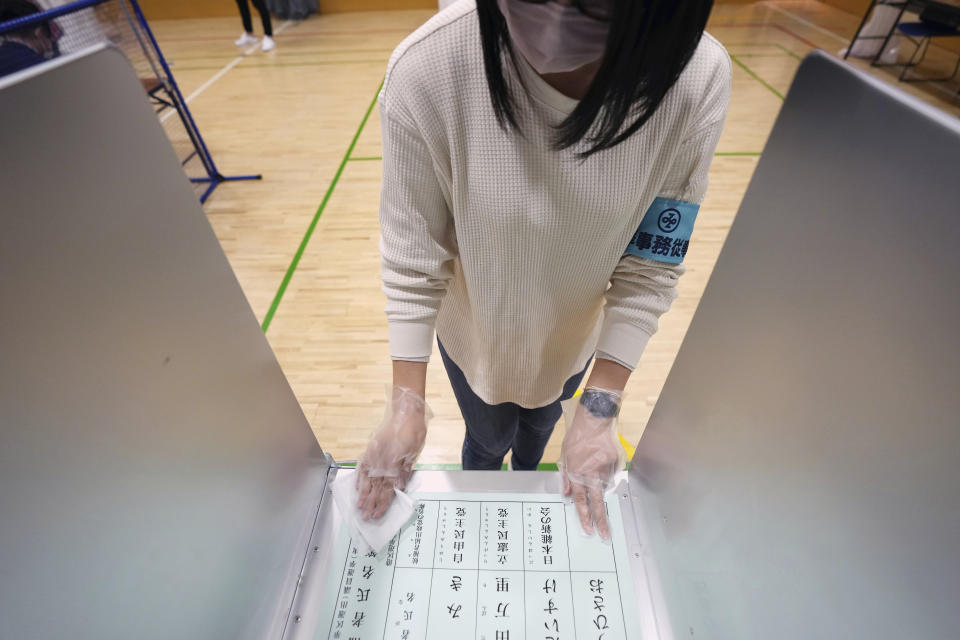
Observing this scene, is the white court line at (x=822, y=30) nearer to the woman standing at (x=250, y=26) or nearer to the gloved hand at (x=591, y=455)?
the gloved hand at (x=591, y=455)

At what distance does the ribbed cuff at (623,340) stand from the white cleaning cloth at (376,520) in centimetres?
37

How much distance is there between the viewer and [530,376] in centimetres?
79

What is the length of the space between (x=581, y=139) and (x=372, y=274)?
181 centimetres

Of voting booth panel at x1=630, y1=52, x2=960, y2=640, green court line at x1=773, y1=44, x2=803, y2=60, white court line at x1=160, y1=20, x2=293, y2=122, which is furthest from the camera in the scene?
green court line at x1=773, y1=44, x2=803, y2=60

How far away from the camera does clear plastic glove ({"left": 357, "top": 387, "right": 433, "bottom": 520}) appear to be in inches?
22.8

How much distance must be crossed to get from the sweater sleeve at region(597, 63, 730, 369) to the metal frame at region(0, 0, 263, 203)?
55.2 inches

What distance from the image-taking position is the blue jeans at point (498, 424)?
A: 92 cm

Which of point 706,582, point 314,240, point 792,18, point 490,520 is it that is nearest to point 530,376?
→ point 490,520

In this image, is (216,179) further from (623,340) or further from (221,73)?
(623,340)

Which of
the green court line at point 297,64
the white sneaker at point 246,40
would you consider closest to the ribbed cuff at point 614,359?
the green court line at point 297,64

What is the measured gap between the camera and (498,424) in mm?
950

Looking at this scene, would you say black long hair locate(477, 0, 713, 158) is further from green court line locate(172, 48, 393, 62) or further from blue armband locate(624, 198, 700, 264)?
green court line locate(172, 48, 393, 62)

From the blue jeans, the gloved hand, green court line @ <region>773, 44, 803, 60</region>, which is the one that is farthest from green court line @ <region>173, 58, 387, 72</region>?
the gloved hand

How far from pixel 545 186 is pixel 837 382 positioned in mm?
343
